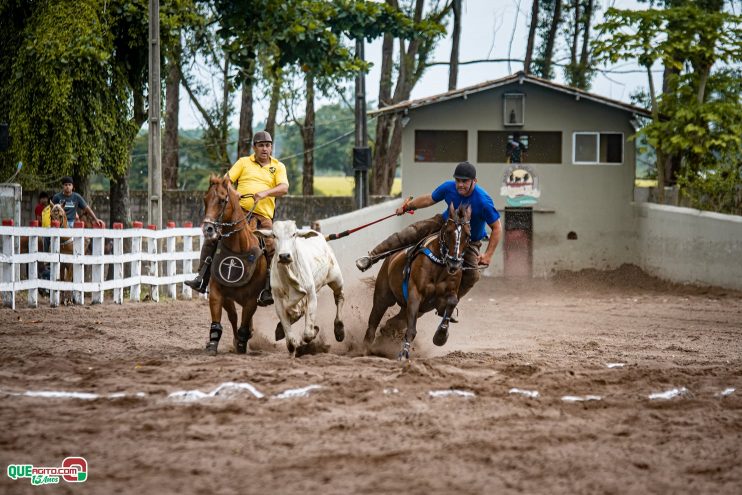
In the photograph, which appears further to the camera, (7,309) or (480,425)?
(7,309)

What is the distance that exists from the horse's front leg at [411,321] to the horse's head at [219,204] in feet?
7.24

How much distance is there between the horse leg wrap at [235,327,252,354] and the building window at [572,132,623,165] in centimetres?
1868

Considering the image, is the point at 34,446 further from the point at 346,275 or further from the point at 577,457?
the point at 346,275

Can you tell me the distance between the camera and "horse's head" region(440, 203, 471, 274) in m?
10.8

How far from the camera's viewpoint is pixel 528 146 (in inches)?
1129

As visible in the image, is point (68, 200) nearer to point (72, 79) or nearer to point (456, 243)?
point (72, 79)

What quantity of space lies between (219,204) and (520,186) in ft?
60.6

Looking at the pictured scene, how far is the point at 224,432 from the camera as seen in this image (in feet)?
22.9

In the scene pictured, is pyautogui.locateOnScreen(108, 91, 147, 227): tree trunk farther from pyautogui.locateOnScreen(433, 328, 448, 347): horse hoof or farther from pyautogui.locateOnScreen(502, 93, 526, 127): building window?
pyautogui.locateOnScreen(433, 328, 448, 347): horse hoof

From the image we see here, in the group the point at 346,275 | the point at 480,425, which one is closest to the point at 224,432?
the point at 480,425

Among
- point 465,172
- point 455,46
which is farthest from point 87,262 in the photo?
point 455,46

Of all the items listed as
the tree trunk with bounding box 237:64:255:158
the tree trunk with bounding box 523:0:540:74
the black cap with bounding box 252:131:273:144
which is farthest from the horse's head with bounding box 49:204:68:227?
the tree trunk with bounding box 523:0:540:74

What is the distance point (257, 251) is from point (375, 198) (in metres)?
21.0

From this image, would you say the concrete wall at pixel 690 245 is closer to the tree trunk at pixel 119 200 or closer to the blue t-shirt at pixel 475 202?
the blue t-shirt at pixel 475 202
